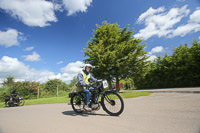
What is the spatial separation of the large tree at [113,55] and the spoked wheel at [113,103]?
924 cm

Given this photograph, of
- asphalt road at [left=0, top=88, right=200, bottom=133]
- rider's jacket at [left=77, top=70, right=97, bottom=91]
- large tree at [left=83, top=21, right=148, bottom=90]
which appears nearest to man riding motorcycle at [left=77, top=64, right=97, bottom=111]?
rider's jacket at [left=77, top=70, right=97, bottom=91]

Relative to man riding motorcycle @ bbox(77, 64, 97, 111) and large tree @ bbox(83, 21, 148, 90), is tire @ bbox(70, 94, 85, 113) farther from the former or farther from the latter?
large tree @ bbox(83, 21, 148, 90)

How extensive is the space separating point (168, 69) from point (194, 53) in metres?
4.44

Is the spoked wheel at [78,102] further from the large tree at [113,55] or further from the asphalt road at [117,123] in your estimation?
the large tree at [113,55]

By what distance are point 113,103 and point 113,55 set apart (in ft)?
31.5

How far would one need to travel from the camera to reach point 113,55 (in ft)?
42.3

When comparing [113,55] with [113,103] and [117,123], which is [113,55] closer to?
[113,103]

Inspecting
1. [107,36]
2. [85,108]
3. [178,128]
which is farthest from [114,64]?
[178,128]

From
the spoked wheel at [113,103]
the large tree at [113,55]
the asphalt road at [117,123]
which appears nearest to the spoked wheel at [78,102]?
the asphalt road at [117,123]

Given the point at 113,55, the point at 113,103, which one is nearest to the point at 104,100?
the point at 113,103

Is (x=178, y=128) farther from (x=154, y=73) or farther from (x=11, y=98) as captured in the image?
(x=154, y=73)

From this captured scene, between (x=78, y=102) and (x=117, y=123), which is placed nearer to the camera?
(x=117, y=123)

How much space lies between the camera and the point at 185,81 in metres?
18.0

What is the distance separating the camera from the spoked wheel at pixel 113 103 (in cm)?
358
